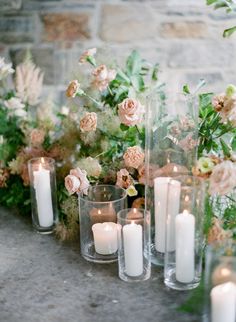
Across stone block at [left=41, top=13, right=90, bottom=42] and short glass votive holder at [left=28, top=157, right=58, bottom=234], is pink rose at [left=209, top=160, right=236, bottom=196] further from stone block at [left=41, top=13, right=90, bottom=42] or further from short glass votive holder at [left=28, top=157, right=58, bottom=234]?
stone block at [left=41, top=13, right=90, bottom=42]

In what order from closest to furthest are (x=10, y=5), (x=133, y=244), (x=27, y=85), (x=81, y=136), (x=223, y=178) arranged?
(x=223, y=178), (x=133, y=244), (x=81, y=136), (x=27, y=85), (x=10, y=5)

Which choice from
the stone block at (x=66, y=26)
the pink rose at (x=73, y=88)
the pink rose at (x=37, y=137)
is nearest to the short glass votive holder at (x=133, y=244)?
the pink rose at (x=73, y=88)

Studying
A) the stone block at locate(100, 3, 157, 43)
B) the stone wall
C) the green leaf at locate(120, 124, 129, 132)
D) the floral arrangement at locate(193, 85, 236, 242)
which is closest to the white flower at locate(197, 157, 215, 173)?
the floral arrangement at locate(193, 85, 236, 242)

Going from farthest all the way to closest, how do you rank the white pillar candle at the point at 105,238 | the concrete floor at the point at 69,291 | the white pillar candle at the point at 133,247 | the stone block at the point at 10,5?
the stone block at the point at 10,5
the white pillar candle at the point at 105,238
the white pillar candle at the point at 133,247
the concrete floor at the point at 69,291

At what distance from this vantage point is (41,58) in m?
2.51

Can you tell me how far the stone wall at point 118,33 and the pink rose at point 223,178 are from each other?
1.32m

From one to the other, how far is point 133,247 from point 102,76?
0.55 metres

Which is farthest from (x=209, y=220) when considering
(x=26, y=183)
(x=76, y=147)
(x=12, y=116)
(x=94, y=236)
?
(x=12, y=116)

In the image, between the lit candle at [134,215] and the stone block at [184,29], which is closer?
the lit candle at [134,215]

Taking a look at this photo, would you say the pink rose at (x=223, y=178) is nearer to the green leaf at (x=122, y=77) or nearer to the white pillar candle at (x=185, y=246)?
the white pillar candle at (x=185, y=246)

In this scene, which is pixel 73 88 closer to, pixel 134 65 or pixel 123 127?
pixel 123 127

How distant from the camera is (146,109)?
4.74ft

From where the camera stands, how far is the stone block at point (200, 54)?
8.53 feet

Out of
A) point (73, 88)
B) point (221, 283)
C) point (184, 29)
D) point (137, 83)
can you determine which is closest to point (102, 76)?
point (73, 88)
